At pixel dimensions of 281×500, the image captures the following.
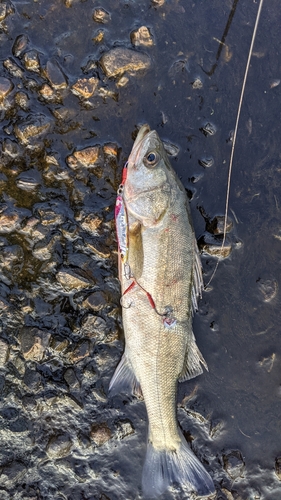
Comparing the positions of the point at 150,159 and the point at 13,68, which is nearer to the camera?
the point at 150,159

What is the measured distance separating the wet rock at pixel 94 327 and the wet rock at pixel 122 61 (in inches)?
86.6

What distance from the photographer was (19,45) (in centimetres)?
350

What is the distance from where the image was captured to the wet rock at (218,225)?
362 centimetres

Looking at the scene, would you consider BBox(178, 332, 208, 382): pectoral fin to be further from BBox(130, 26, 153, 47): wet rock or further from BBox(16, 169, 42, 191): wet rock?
BBox(130, 26, 153, 47): wet rock

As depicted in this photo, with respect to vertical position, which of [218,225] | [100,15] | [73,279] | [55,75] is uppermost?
[100,15]

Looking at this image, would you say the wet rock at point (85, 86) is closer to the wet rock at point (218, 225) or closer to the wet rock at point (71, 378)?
the wet rock at point (218, 225)

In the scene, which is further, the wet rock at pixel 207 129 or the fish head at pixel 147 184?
the wet rock at pixel 207 129

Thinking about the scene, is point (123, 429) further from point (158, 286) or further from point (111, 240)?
point (111, 240)

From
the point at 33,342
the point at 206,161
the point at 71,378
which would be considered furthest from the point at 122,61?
the point at 71,378

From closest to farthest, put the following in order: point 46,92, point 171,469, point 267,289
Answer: point 171,469 < point 46,92 < point 267,289

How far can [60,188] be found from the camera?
3547 millimetres

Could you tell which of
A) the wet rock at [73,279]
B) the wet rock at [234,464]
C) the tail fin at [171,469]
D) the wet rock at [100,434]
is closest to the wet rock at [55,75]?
the wet rock at [73,279]

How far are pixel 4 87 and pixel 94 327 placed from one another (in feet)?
7.39

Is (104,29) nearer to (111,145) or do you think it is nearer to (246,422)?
(111,145)
